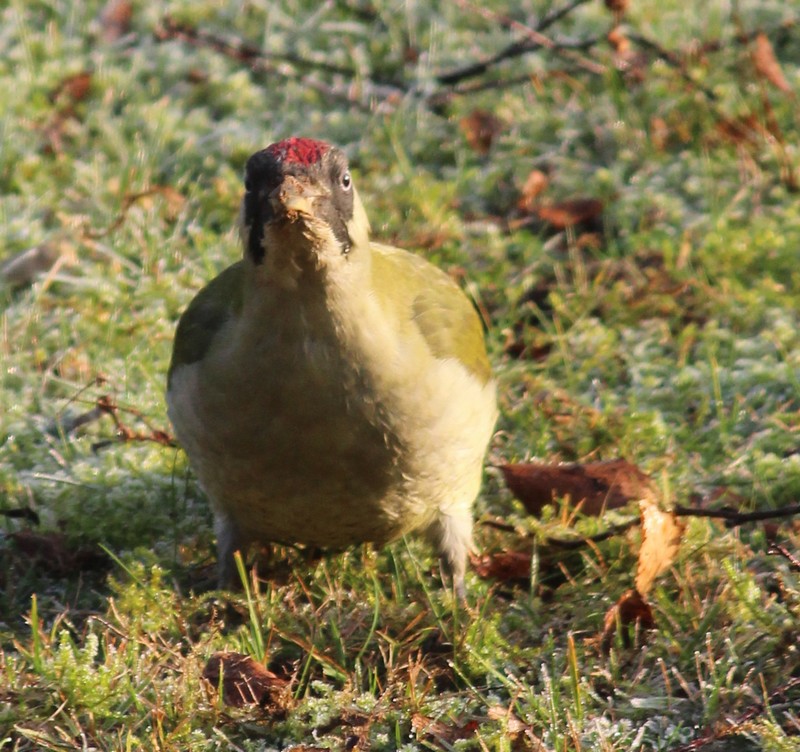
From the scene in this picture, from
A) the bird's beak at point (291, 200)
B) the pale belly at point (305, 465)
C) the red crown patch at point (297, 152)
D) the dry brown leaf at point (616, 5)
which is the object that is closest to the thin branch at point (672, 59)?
the dry brown leaf at point (616, 5)

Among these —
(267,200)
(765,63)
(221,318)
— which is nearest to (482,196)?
(765,63)

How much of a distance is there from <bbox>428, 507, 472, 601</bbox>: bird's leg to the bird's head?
0.91 m

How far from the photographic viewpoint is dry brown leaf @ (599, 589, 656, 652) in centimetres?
378

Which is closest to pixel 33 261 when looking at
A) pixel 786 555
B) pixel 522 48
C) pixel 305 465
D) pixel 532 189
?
pixel 532 189

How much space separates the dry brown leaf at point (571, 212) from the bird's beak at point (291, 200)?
2714mm

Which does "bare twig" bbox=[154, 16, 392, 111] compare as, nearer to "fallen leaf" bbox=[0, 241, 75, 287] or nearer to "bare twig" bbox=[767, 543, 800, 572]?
"fallen leaf" bbox=[0, 241, 75, 287]

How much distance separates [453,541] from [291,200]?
123 cm

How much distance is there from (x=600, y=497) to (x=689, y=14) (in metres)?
3.47

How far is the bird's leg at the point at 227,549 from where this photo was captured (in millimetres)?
4086

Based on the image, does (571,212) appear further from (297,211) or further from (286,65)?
(297,211)

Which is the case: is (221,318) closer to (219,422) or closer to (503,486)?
(219,422)

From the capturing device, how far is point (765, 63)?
638 centimetres

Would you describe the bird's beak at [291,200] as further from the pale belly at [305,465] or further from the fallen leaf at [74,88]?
the fallen leaf at [74,88]

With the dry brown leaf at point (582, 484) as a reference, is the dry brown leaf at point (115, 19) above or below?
above
